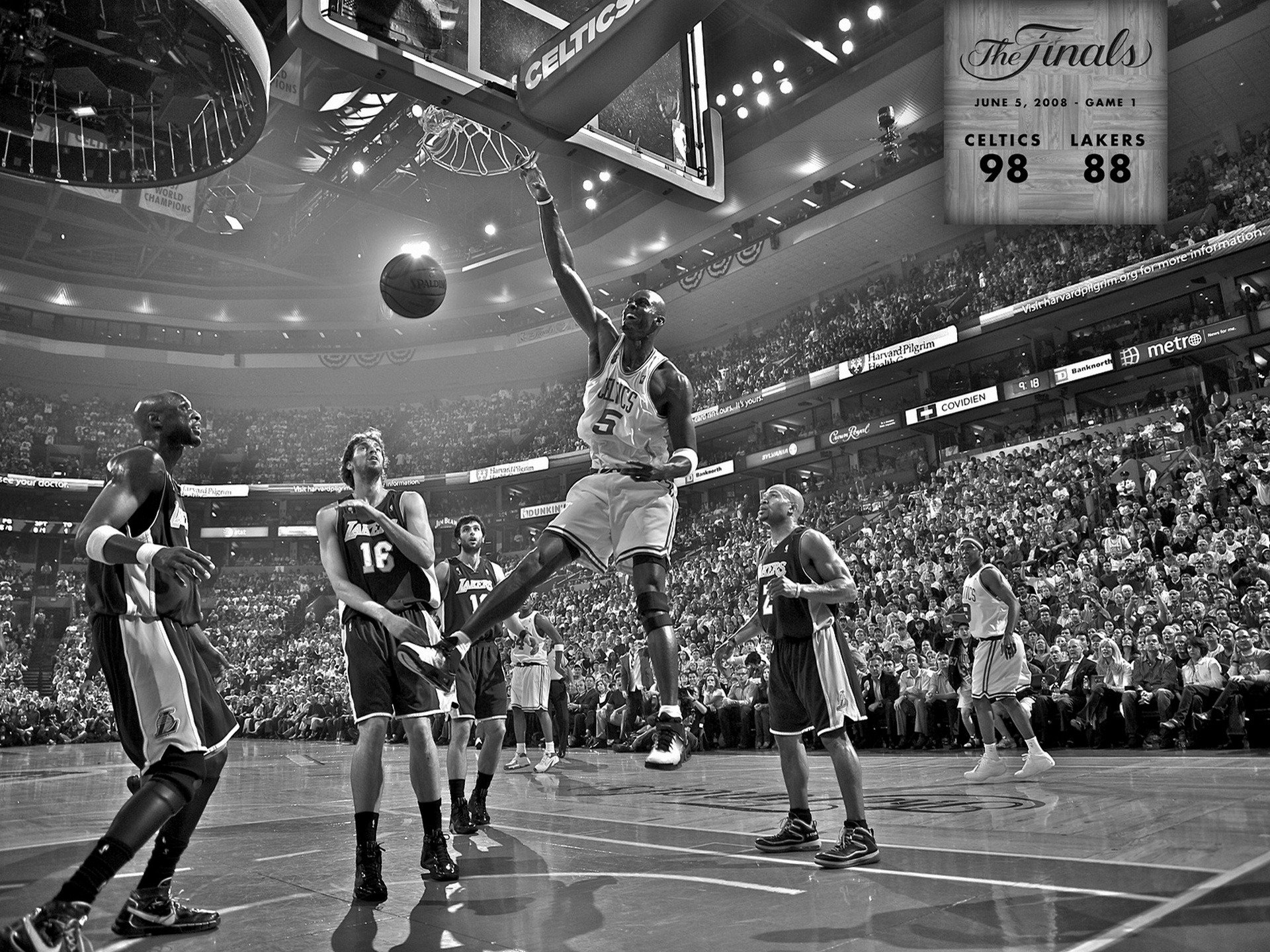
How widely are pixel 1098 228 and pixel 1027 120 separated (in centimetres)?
1246

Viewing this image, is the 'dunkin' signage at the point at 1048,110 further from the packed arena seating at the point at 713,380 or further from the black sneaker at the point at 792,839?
the packed arena seating at the point at 713,380

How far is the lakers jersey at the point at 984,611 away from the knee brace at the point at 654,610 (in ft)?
16.0

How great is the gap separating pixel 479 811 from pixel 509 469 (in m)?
27.2

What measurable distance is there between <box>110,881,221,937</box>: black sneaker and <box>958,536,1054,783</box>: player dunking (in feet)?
20.3

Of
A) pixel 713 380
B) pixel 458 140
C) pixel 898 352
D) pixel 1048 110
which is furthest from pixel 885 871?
pixel 713 380

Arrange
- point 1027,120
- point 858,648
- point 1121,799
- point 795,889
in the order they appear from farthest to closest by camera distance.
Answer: point 858,648, point 1027,120, point 1121,799, point 795,889

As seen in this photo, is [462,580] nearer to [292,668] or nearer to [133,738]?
[133,738]

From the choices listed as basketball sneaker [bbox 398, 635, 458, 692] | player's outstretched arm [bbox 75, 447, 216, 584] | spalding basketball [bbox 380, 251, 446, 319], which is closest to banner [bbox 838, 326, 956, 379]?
spalding basketball [bbox 380, 251, 446, 319]

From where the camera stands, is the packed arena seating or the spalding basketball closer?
the spalding basketball

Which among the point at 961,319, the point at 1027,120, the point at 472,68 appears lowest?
the point at 472,68

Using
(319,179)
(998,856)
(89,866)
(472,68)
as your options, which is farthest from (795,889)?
(319,179)

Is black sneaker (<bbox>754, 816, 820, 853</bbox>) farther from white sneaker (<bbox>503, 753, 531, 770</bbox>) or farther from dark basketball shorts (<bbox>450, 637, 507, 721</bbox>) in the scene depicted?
white sneaker (<bbox>503, 753, 531, 770</bbox>)

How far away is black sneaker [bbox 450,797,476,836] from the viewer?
5500mm

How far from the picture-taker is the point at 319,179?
75.9ft
